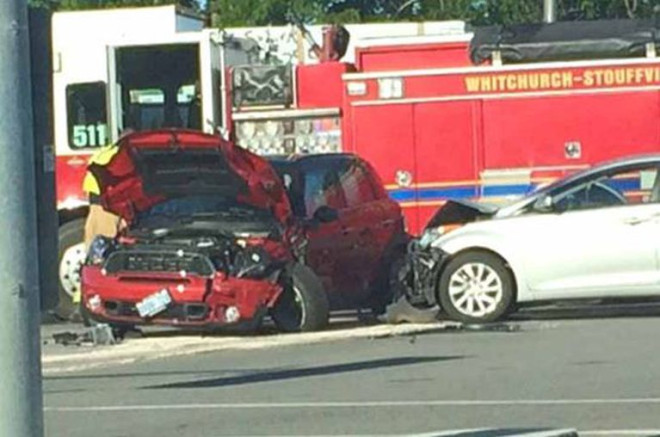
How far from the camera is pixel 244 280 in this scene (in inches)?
655

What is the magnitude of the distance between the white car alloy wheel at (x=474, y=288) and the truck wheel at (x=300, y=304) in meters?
1.51

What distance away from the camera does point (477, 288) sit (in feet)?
60.0

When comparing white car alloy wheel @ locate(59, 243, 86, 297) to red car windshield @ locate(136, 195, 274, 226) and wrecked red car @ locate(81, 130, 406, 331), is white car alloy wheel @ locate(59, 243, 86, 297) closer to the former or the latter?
wrecked red car @ locate(81, 130, 406, 331)

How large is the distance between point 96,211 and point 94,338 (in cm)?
226

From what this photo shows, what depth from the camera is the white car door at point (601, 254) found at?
17875mm

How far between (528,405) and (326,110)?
33.3ft

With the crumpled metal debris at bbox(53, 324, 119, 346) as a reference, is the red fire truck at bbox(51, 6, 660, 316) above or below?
above

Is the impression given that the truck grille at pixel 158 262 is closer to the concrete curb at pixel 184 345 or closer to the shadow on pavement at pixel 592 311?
the concrete curb at pixel 184 345

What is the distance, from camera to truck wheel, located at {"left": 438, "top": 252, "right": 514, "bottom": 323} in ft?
59.7

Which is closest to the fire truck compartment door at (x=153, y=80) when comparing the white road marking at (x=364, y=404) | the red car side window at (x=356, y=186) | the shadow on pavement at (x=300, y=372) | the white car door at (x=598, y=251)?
the red car side window at (x=356, y=186)

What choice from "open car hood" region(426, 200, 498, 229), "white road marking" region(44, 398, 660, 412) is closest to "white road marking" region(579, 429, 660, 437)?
"white road marking" region(44, 398, 660, 412)

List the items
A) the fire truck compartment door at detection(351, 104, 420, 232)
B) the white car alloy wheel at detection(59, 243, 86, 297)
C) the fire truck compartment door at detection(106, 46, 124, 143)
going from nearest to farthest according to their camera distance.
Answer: the white car alloy wheel at detection(59, 243, 86, 297) → the fire truck compartment door at detection(106, 46, 124, 143) → the fire truck compartment door at detection(351, 104, 420, 232)

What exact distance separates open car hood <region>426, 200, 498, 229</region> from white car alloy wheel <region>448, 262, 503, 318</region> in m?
1.24

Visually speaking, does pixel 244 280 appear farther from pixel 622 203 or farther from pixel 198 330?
pixel 622 203
